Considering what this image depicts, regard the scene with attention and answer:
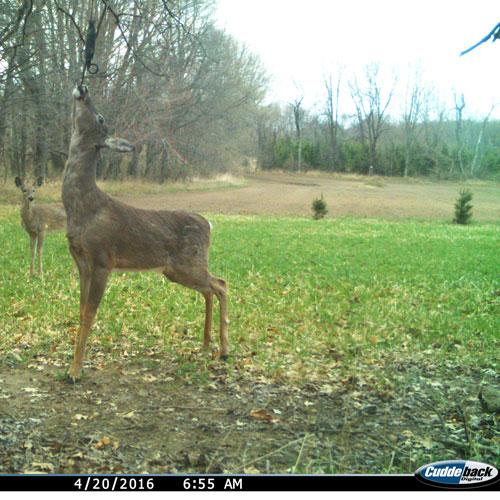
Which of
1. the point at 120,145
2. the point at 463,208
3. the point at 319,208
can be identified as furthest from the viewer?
the point at 319,208

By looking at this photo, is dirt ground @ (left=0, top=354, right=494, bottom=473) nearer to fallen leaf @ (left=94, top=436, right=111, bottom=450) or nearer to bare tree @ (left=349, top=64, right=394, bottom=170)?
fallen leaf @ (left=94, top=436, right=111, bottom=450)

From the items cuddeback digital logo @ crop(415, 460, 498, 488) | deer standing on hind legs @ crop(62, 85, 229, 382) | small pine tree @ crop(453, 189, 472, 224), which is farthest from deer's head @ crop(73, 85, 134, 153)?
small pine tree @ crop(453, 189, 472, 224)

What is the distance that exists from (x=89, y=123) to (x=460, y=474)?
6.80 feet

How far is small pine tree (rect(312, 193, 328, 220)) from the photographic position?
6762 millimetres

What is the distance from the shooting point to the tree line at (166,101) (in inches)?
138

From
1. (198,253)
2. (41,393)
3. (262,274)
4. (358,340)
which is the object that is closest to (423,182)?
(262,274)

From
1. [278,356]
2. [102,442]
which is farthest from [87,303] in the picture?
[278,356]

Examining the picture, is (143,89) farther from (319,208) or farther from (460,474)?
(319,208)

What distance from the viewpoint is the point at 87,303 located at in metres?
3.30

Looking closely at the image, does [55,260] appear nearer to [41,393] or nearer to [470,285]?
[41,393]

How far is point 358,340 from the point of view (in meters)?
4.03

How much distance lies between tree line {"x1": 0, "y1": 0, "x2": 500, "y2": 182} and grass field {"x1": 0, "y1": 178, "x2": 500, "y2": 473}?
1.01 metres

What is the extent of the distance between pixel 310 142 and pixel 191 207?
1131 mm

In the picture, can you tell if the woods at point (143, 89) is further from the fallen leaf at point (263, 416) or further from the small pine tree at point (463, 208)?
the small pine tree at point (463, 208)
